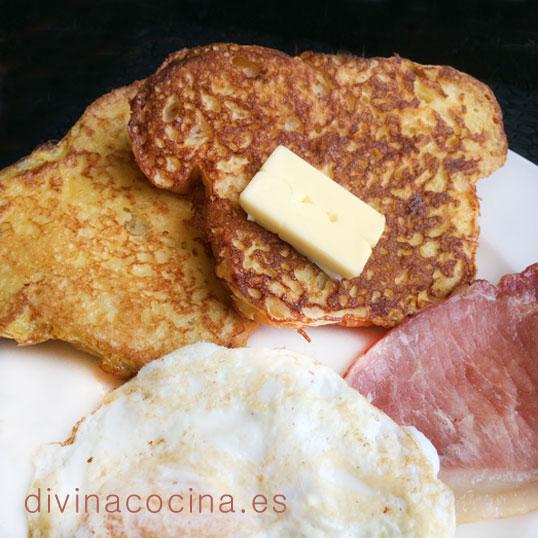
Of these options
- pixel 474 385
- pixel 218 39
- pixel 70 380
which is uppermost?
pixel 218 39

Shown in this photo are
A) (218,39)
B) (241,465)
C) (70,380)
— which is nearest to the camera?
(241,465)

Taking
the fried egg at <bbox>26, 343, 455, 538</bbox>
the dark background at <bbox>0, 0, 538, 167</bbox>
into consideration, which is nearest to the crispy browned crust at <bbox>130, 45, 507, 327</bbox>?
the fried egg at <bbox>26, 343, 455, 538</bbox>

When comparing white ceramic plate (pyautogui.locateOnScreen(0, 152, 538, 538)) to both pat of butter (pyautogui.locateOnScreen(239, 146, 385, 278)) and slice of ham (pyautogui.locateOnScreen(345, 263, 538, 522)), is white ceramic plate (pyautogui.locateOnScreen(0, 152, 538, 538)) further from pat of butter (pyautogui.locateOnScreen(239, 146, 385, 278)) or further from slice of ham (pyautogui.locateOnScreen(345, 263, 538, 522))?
pat of butter (pyautogui.locateOnScreen(239, 146, 385, 278))

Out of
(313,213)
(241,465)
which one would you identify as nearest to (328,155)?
(313,213)

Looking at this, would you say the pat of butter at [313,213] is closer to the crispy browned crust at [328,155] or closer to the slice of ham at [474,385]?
the crispy browned crust at [328,155]

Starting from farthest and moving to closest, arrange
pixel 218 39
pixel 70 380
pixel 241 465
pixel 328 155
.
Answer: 1. pixel 218 39
2. pixel 328 155
3. pixel 70 380
4. pixel 241 465

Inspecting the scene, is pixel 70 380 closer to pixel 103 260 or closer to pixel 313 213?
pixel 103 260

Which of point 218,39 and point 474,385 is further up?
point 218,39
